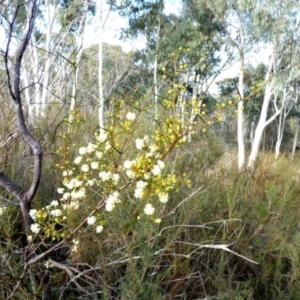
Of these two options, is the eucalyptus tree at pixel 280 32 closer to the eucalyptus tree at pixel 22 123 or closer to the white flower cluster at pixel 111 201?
the eucalyptus tree at pixel 22 123

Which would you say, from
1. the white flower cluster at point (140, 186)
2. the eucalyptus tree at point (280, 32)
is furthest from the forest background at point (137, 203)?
the eucalyptus tree at point (280, 32)

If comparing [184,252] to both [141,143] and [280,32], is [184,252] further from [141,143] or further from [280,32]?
[280,32]

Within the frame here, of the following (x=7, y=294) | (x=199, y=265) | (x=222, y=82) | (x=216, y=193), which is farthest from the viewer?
(x=222, y=82)

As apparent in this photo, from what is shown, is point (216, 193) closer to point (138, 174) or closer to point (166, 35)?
→ point (138, 174)

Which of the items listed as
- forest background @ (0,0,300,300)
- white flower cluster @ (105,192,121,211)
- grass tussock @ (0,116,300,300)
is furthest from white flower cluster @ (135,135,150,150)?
grass tussock @ (0,116,300,300)

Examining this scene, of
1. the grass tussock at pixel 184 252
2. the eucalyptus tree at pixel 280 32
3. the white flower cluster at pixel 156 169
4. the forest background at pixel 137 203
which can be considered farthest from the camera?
the eucalyptus tree at pixel 280 32

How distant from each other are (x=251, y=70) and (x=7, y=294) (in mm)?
15244

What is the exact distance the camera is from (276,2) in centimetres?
1188

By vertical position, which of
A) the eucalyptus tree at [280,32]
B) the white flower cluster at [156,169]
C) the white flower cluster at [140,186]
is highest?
the eucalyptus tree at [280,32]

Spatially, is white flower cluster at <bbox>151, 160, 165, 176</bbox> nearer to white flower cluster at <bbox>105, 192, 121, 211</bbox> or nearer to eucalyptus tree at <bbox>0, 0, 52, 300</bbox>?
white flower cluster at <bbox>105, 192, 121, 211</bbox>

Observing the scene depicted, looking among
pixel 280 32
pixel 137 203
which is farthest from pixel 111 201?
pixel 280 32

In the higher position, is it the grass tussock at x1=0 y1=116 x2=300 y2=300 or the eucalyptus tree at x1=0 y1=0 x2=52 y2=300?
the eucalyptus tree at x1=0 y1=0 x2=52 y2=300

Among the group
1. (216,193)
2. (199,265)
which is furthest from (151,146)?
(216,193)

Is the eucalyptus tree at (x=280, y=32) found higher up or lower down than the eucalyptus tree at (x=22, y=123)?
higher up
